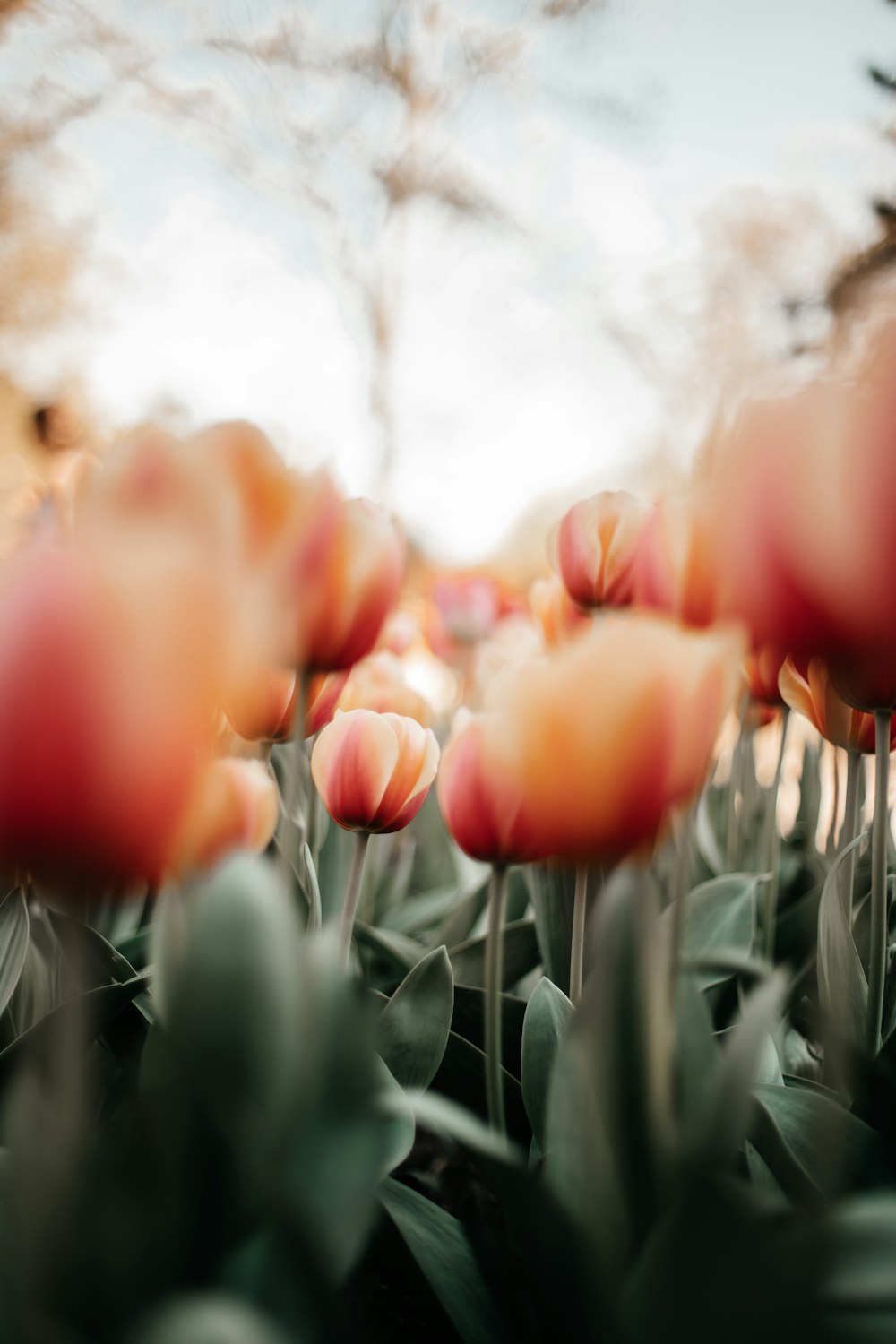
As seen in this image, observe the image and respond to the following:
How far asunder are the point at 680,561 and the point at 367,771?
167mm

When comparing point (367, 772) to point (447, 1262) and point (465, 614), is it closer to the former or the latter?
point (447, 1262)

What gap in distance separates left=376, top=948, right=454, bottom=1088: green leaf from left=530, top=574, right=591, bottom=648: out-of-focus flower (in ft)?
0.96

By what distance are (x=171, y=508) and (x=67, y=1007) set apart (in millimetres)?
140

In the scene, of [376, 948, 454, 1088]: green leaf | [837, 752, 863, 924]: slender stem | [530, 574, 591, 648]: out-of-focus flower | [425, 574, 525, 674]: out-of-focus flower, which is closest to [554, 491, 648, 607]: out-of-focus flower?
[530, 574, 591, 648]: out-of-focus flower

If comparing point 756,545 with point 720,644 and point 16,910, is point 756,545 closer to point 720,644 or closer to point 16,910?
point 720,644

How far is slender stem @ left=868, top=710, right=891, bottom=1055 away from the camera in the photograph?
1.16ft

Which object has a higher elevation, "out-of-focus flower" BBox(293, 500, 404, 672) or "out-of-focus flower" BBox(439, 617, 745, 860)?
Answer: "out-of-focus flower" BBox(293, 500, 404, 672)

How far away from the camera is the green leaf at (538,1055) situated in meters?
0.34

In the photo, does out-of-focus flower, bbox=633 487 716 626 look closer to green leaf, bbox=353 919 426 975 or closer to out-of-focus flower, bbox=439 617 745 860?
out-of-focus flower, bbox=439 617 745 860

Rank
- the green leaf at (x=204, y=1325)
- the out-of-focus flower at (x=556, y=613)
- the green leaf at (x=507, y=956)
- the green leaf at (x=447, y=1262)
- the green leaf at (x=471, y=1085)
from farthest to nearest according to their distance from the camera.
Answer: the out-of-focus flower at (x=556, y=613) → the green leaf at (x=507, y=956) → the green leaf at (x=471, y=1085) → the green leaf at (x=447, y=1262) → the green leaf at (x=204, y=1325)

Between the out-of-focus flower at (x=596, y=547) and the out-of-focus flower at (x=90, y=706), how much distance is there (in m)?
0.38

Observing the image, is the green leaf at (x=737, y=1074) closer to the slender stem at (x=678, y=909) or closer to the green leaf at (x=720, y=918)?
the slender stem at (x=678, y=909)

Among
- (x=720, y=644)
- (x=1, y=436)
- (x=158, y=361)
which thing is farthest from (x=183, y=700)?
(x=158, y=361)

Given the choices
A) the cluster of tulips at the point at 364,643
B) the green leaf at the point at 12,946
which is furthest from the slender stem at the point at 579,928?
the green leaf at the point at 12,946
